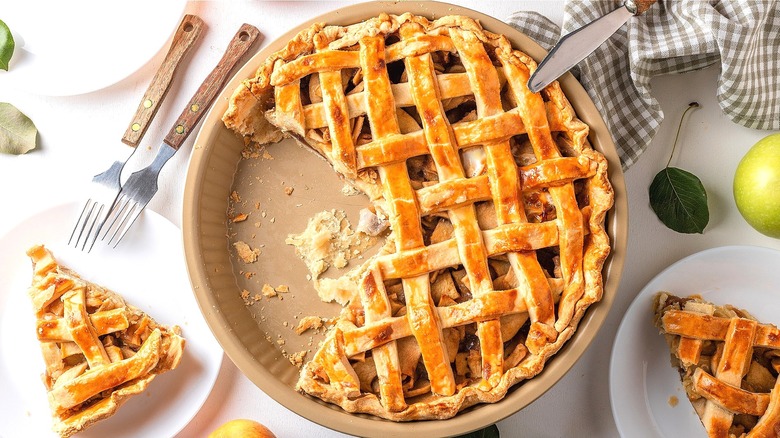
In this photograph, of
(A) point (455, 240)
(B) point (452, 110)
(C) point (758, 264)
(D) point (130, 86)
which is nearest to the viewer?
(A) point (455, 240)

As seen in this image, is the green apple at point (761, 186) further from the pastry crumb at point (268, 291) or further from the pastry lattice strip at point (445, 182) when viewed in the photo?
the pastry crumb at point (268, 291)

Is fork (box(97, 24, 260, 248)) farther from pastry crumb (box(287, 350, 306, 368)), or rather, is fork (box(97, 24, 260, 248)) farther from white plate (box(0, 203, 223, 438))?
pastry crumb (box(287, 350, 306, 368))

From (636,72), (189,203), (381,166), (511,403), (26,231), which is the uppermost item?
(636,72)

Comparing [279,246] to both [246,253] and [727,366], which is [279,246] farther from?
[727,366]

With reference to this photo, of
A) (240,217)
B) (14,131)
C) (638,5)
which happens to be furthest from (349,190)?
(14,131)

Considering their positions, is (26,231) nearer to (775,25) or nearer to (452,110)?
(452,110)

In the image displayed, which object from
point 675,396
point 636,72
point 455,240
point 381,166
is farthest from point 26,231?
point 675,396

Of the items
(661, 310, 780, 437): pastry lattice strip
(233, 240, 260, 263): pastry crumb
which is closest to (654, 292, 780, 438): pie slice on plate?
(661, 310, 780, 437): pastry lattice strip
